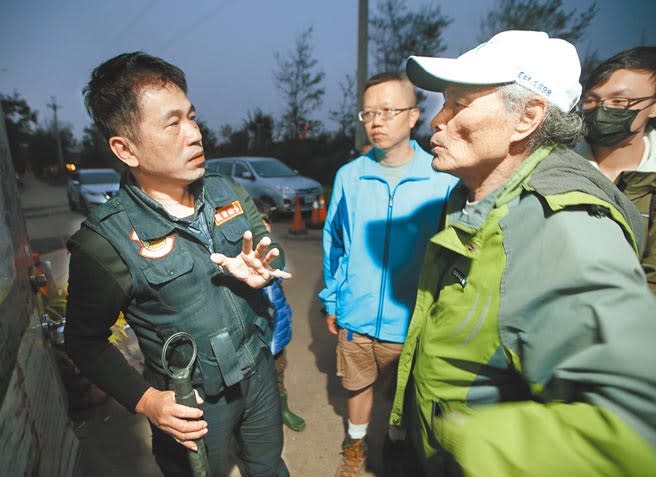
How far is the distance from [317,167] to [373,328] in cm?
1810

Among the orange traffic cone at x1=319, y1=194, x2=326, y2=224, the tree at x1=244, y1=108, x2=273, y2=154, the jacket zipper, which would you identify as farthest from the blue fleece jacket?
the tree at x1=244, y1=108, x2=273, y2=154

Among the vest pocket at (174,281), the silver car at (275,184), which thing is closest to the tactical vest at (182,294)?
the vest pocket at (174,281)

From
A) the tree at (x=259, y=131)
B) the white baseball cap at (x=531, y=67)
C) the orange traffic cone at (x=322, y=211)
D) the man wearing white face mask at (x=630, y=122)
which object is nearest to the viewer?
the white baseball cap at (x=531, y=67)

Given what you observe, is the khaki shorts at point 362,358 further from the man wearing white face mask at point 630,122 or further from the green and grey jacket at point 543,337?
the man wearing white face mask at point 630,122

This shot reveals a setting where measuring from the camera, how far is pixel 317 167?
19.5 meters

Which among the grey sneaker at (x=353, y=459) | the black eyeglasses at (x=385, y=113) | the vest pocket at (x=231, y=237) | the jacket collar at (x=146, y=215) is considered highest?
the black eyeglasses at (x=385, y=113)

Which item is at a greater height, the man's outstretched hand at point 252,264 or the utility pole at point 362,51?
the utility pole at point 362,51

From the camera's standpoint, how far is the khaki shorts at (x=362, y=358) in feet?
6.95

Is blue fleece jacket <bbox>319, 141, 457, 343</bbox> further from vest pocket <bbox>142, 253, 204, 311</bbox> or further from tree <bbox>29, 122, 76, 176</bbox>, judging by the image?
tree <bbox>29, 122, 76, 176</bbox>

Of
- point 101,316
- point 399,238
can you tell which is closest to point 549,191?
point 399,238

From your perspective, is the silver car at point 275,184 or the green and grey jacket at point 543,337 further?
the silver car at point 275,184

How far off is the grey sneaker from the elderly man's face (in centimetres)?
188

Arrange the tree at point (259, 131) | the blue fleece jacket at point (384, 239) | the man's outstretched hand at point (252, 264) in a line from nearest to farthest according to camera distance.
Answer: the man's outstretched hand at point (252, 264) → the blue fleece jacket at point (384, 239) → the tree at point (259, 131)

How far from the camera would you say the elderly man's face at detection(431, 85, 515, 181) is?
112 centimetres
